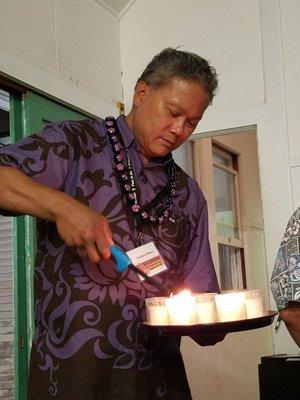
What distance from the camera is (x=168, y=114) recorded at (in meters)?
1.37

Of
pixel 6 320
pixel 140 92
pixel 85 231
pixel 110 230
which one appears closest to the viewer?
pixel 85 231

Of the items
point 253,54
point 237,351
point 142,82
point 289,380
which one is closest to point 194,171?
point 253,54

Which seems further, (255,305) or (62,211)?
(255,305)

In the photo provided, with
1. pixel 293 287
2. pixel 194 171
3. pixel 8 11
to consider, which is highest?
pixel 8 11

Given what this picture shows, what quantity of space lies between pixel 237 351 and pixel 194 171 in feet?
5.11

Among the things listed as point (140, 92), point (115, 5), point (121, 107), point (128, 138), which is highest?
point (115, 5)

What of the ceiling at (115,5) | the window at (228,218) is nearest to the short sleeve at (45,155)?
the ceiling at (115,5)

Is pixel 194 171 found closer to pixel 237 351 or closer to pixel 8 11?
pixel 237 351

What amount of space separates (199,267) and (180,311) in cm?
29

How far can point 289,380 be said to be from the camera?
2.51 m

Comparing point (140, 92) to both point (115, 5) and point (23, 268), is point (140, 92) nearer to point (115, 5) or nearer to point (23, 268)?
point (23, 268)

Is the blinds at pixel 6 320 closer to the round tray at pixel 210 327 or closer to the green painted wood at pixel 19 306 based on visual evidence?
the green painted wood at pixel 19 306

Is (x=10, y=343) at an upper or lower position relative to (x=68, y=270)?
lower

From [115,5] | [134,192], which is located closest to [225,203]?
[115,5]
